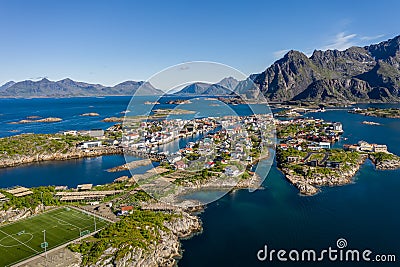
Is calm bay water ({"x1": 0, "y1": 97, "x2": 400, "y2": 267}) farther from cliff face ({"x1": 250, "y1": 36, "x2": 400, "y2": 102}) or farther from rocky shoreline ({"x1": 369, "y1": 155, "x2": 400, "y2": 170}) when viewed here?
cliff face ({"x1": 250, "y1": 36, "x2": 400, "y2": 102})

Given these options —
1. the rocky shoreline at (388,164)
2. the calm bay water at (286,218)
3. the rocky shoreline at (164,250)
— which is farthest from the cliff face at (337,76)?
the rocky shoreline at (164,250)

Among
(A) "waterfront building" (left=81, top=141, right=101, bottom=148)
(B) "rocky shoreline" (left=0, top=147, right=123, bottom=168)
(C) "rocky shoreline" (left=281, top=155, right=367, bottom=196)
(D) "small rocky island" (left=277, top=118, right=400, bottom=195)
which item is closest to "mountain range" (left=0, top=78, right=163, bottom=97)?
(A) "waterfront building" (left=81, top=141, right=101, bottom=148)

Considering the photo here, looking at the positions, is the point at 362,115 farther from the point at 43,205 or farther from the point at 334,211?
the point at 43,205

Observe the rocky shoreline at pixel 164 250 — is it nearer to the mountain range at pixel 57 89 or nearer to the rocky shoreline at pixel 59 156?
the rocky shoreline at pixel 59 156

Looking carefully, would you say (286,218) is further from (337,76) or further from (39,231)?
(337,76)

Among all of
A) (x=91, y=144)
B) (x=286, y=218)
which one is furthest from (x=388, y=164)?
(x=91, y=144)

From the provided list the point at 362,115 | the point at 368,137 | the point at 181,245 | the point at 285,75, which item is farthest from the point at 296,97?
the point at 181,245
